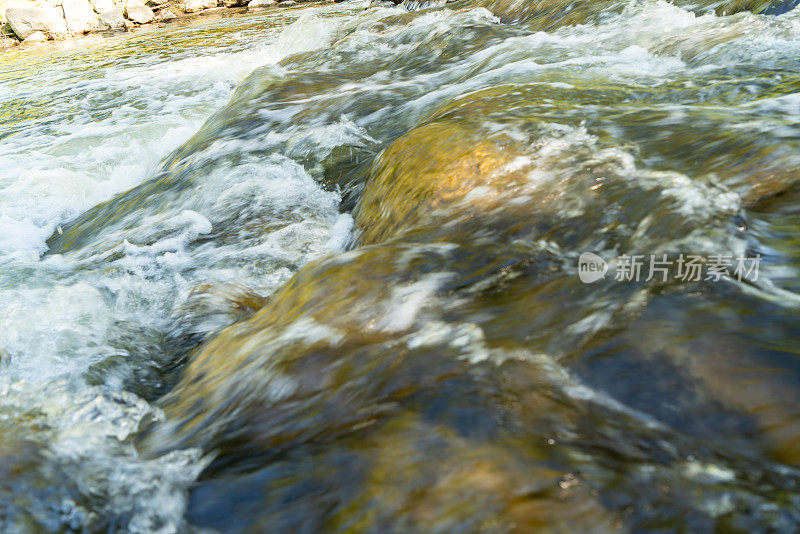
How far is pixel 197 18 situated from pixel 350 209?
2763 centimetres

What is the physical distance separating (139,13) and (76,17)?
280cm

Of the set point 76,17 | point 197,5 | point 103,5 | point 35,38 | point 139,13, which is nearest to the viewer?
point 35,38

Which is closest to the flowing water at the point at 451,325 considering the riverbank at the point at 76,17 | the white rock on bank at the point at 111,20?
the riverbank at the point at 76,17

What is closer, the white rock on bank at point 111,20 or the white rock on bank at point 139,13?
the white rock on bank at point 111,20

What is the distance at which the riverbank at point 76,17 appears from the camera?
28.7 metres

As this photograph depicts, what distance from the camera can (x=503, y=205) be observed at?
312 cm

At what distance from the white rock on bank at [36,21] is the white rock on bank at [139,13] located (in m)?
2.93

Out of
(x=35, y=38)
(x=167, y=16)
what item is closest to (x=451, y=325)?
(x=35, y=38)

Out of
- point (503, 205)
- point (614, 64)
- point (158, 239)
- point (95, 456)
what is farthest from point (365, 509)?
point (614, 64)

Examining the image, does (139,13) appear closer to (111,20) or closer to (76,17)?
(111,20)

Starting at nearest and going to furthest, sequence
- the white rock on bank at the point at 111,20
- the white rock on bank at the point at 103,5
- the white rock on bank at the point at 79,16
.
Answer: the white rock on bank at the point at 79,16 → the white rock on bank at the point at 111,20 → the white rock on bank at the point at 103,5

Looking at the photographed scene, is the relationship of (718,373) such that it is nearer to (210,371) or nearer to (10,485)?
(210,371)

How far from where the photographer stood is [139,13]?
3045 cm

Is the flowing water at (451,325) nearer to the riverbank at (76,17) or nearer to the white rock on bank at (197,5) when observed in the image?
the riverbank at (76,17)
